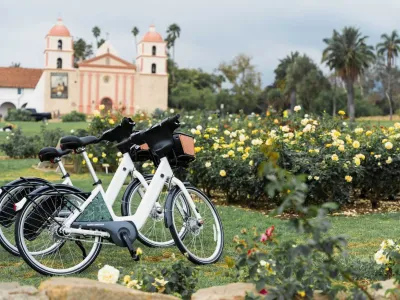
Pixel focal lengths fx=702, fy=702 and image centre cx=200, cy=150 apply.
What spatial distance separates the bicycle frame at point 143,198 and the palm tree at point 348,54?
176 feet

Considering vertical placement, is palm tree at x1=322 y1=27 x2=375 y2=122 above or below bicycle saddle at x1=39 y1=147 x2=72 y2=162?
above

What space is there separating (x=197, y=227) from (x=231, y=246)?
0.78 metres

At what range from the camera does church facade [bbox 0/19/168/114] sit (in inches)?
3140

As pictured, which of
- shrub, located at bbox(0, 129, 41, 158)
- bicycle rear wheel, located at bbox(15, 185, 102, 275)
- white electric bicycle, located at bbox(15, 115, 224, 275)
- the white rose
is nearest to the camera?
the white rose

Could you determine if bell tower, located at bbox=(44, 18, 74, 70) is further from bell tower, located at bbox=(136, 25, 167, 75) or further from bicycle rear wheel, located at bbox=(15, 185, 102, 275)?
bicycle rear wheel, located at bbox=(15, 185, 102, 275)

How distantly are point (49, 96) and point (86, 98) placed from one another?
4.13 meters

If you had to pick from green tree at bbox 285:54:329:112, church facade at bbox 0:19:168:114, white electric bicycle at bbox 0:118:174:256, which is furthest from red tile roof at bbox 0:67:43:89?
white electric bicycle at bbox 0:118:174:256

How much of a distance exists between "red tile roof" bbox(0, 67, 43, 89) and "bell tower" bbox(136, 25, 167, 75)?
12.6 m

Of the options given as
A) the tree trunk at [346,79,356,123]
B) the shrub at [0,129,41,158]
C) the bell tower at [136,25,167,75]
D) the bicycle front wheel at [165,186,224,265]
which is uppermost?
the bell tower at [136,25,167,75]

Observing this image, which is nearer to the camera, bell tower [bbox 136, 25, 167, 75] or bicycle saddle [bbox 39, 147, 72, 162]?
bicycle saddle [bbox 39, 147, 72, 162]

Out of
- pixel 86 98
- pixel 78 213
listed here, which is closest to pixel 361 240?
pixel 78 213

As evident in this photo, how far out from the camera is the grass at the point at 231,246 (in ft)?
16.0

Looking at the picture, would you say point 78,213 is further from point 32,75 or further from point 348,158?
point 32,75

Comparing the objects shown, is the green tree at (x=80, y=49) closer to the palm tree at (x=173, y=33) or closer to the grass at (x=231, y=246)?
the palm tree at (x=173, y=33)
